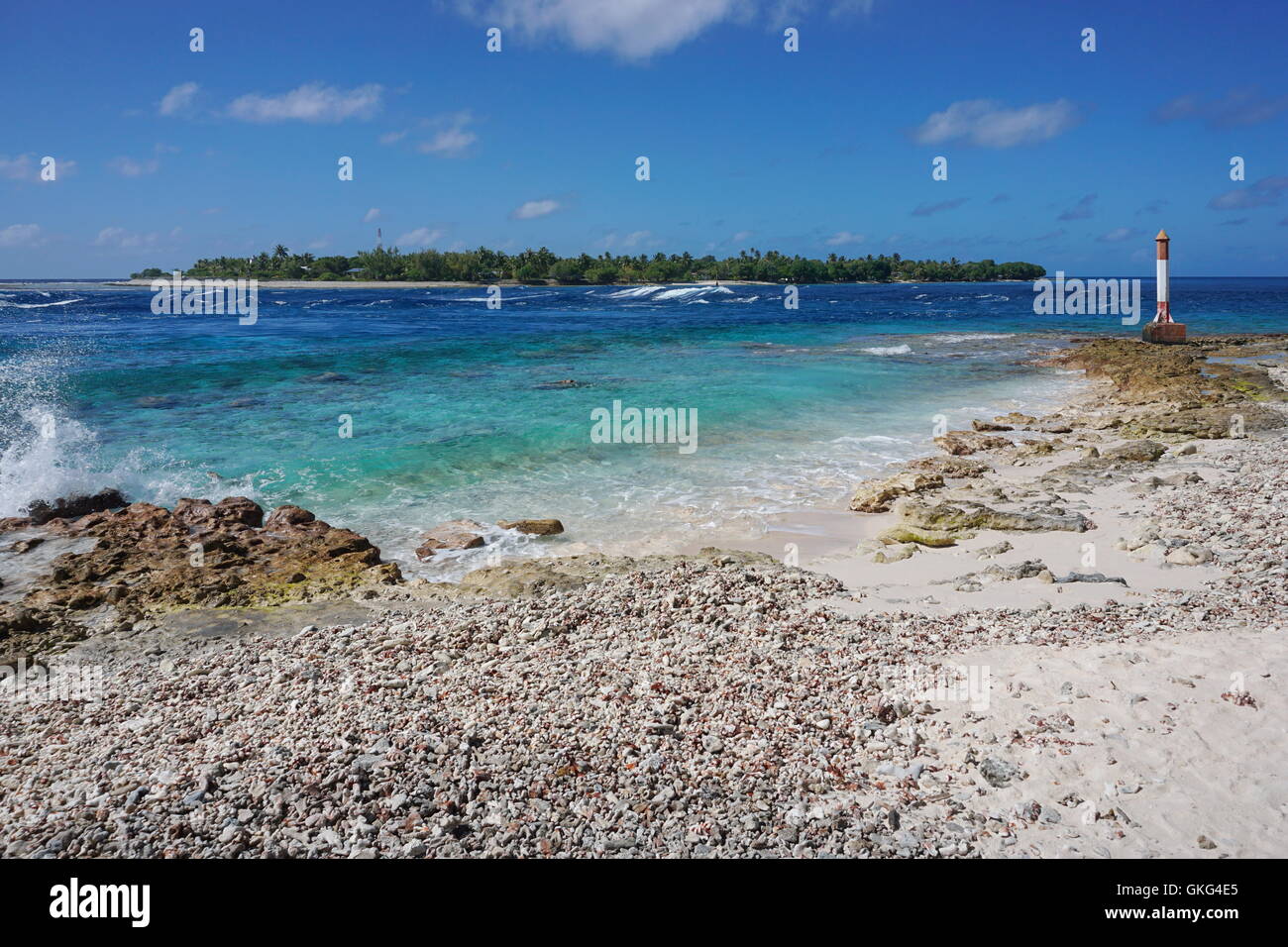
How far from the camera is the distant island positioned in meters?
162

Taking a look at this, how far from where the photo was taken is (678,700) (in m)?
5.52

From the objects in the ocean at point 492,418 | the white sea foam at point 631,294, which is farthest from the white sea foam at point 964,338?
the white sea foam at point 631,294

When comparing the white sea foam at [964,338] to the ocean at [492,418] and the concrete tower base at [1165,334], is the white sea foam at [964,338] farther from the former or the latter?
the concrete tower base at [1165,334]

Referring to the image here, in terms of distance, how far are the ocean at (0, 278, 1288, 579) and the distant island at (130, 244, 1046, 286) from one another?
397 ft

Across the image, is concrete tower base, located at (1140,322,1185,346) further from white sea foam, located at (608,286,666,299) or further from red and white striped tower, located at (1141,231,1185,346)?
white sea foam, located at (608,286,666,299)

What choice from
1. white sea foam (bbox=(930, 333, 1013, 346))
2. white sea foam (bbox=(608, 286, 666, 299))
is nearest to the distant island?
white sea foam (bbox=(608, 286, 666, 299))

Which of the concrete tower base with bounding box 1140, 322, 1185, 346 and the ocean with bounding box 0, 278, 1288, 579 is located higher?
the concrete tower base with bounding box 1140, 322, 1185, 346

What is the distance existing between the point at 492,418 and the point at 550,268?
147m

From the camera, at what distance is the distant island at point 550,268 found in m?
162

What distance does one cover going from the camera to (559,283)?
512ft

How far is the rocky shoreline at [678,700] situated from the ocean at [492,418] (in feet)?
8.10

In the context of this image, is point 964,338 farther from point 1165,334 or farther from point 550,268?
point 550,268

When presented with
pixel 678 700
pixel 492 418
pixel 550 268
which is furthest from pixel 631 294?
pixel 678 700
